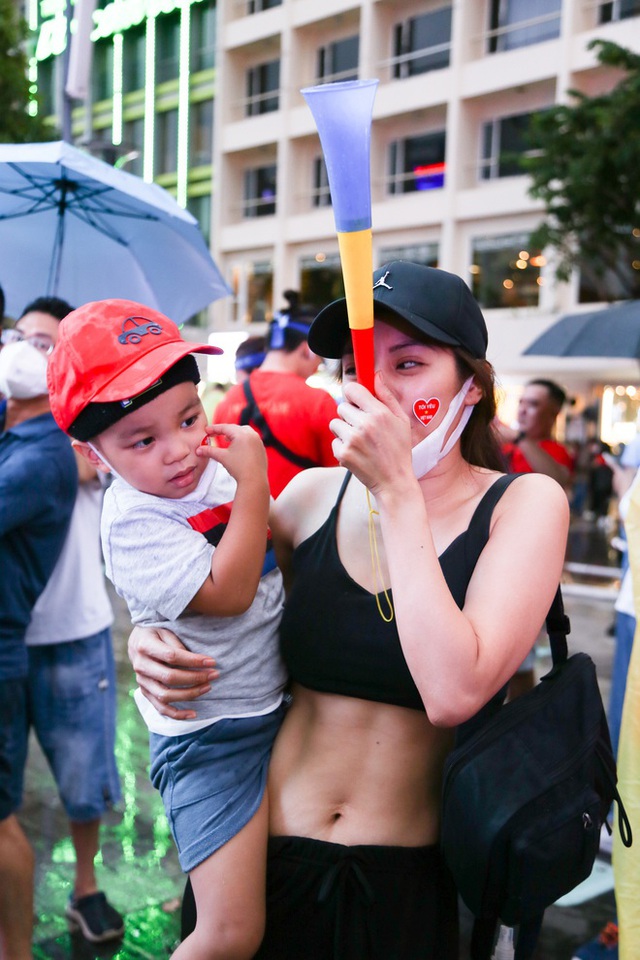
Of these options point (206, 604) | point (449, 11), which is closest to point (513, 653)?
point (206, 604)

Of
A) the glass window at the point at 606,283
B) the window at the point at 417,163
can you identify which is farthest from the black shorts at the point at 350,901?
the window at the point at 417,163

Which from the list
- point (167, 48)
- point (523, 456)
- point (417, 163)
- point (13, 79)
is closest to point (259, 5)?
point (167, 48)

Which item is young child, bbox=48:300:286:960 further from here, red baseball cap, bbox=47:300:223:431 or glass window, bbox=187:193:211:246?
glass window, bbox=187:193:211:246

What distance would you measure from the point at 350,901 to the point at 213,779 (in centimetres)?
33

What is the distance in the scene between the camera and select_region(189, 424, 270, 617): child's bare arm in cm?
160

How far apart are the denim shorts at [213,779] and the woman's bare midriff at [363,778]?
0.08 m

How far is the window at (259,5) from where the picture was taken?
27.4m

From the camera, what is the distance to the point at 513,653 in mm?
1438

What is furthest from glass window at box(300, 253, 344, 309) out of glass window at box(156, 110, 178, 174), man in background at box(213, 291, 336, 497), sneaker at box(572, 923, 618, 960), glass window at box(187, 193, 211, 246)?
sneaker at box(572, 923, 618, 960)

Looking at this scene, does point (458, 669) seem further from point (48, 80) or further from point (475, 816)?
point (48, 80)

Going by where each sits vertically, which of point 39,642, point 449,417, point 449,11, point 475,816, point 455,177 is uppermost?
point 449,11

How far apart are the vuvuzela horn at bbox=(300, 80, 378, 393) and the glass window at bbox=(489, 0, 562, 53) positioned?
23.8 meters

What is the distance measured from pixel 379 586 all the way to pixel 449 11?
2570cm

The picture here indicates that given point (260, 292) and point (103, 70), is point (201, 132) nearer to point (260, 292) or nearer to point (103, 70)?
point (103, 70)
